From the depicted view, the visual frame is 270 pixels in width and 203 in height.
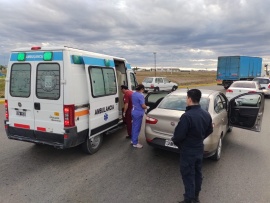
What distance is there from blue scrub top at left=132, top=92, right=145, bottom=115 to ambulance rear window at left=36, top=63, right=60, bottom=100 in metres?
1.93

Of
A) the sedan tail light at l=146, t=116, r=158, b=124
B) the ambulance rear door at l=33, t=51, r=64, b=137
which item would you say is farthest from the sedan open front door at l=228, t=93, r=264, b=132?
the ambulance rear door at l=33, t=51, r=64, b=137

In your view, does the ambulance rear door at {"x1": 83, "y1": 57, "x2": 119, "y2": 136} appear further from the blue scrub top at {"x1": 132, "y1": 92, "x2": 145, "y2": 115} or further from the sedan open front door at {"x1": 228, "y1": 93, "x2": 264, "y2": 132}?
the sedan open front door at {"x1": 228, "y1": 93, "x2": 264, "y2": 132}

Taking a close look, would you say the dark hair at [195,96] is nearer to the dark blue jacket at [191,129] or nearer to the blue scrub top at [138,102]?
the dark blue jacket at [191,129]

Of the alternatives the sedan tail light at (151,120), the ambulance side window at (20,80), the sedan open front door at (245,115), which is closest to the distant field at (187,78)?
the sedan open front door at (245,115)

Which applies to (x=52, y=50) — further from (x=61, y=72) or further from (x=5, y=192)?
(x=5, y=192)

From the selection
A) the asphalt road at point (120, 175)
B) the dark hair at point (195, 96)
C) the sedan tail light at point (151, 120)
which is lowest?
the asphalt road at point (120, 175)

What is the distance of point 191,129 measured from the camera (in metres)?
2.86

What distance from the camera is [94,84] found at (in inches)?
191

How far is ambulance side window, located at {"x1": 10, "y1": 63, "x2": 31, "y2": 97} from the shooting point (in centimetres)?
454

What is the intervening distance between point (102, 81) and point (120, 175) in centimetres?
222

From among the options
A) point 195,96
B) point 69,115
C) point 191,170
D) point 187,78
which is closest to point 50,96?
point 69,115

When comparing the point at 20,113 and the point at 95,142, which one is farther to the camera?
the point at 95,142

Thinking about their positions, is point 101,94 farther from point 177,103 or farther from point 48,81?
point 177,103

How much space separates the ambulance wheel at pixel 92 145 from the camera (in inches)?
193
